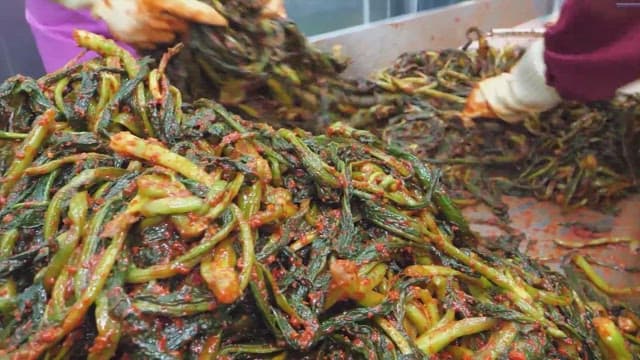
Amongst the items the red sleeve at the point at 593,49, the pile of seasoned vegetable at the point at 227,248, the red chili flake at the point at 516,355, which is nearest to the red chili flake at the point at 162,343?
the pile of seasoned vegetable at the point at 227,248

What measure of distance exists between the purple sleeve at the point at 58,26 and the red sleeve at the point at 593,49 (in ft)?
7.39

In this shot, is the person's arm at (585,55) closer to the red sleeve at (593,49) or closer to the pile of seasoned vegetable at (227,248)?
the red sleeve at (593,49)

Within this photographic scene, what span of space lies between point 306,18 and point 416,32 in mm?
874

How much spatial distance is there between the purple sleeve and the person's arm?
7.26 feet

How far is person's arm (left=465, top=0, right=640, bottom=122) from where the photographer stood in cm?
232

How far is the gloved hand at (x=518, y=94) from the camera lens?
2.77 metres

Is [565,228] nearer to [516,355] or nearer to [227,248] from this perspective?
[516,355]

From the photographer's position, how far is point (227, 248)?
4.05ft

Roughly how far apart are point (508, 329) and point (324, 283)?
1.61 ft

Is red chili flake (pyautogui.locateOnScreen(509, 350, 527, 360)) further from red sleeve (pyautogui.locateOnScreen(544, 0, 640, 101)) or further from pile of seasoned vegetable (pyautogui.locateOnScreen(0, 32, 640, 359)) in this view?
red sleeve (pyautogui.locateOnScreen(544, 0, 640, 101))

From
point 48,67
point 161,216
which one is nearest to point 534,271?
point 161,216

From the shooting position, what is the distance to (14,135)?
5.32ft

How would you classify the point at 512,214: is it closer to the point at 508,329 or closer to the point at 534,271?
the point at 534,271

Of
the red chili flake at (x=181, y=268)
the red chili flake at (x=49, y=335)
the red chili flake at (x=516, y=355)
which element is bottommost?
the red chili flake at (x=516, y=355)
